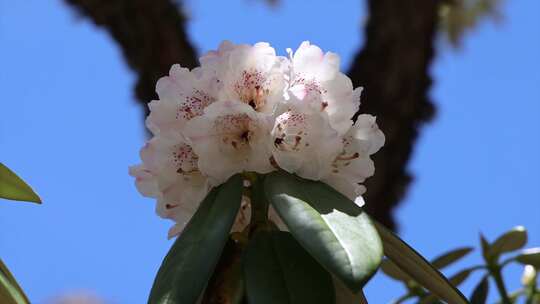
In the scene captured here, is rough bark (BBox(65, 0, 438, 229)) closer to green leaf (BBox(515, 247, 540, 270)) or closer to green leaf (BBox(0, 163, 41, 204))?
green leaf (BBox(515, 247, 540, 270))

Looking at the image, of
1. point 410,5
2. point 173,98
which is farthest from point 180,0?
point 173,98

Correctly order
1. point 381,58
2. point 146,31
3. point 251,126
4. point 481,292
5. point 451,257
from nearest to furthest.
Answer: point 251,126 < point 481,292 < point 451,257 < point 146,31 < point 381,58

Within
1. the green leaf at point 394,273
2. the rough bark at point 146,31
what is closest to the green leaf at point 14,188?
the green leaf at point 394,273

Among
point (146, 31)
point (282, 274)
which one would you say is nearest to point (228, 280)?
point (282, 274)

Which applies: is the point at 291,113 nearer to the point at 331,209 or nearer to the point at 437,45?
Result: the point at 331,209

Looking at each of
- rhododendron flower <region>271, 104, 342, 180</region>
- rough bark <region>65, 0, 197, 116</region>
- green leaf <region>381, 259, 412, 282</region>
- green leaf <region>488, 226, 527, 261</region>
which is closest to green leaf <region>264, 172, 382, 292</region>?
rhododendron flower <region>271, 104, 342, 180</region>

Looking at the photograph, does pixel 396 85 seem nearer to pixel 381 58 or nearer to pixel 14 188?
pixel 381 58
